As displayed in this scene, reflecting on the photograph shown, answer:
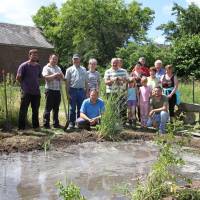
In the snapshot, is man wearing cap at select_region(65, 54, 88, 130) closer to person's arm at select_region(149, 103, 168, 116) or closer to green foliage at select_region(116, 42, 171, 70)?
person's arm at select_region(149, 103, 168, 116)

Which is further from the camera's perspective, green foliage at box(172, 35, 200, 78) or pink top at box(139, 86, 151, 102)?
green foliage at box(172, 35, 200, 78)

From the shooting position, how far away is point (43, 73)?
11227 millimetres

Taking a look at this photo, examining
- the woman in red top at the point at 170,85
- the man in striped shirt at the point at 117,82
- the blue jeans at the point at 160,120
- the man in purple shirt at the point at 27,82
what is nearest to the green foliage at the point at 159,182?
Result: the blue jeans at the point at 160,120

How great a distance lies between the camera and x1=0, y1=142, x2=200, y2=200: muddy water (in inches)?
246

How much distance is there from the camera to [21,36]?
150 ft

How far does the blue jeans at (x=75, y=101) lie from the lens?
451 inches

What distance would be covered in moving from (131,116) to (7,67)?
33225 millimetres

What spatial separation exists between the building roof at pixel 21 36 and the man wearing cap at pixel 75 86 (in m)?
31.9

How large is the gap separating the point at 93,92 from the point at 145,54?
2521 cm

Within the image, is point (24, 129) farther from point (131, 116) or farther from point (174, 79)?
point (174, 79)

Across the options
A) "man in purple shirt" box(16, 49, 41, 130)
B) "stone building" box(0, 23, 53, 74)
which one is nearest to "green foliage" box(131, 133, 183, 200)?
"man in purple shirt" box(16, 49, 41, 130)

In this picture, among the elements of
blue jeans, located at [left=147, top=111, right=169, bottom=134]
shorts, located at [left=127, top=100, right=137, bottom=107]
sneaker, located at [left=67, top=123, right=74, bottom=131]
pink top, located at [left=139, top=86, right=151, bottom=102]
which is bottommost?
sneaker, located at [left=67, top=123, right=74, bottom=131]

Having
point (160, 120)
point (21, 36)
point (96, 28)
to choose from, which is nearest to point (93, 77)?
point (160, 120)

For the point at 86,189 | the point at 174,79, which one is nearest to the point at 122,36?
the point at 174,79
